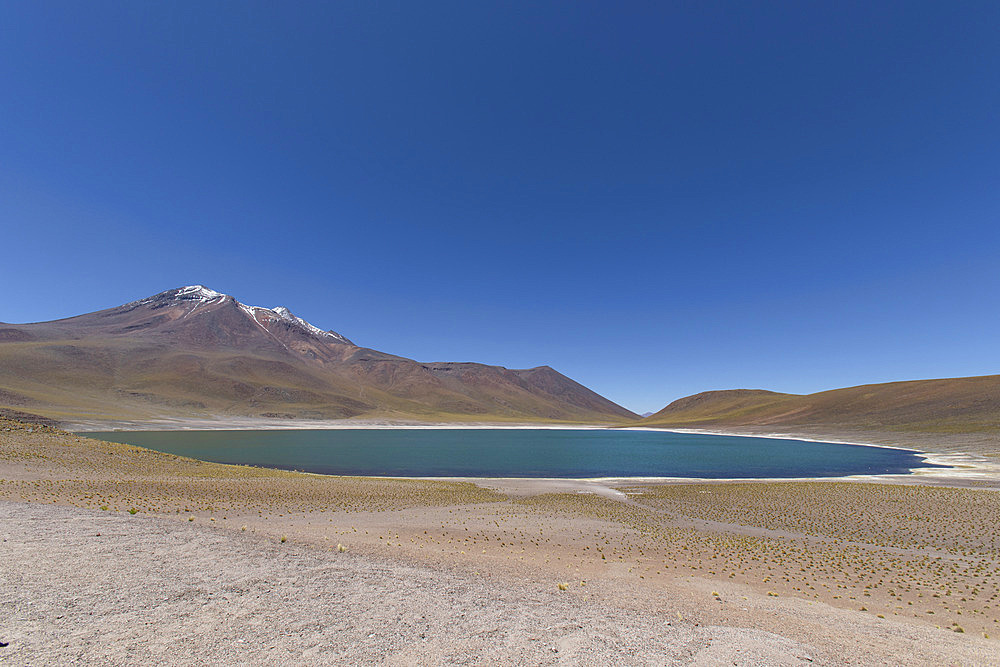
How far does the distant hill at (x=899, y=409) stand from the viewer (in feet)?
366

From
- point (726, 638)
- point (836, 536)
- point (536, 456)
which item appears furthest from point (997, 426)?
point (726, 638)

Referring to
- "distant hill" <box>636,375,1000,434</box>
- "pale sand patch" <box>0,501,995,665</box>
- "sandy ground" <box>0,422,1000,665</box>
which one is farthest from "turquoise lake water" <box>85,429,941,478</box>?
"distant hill" <box>636,375,1000,434</box>

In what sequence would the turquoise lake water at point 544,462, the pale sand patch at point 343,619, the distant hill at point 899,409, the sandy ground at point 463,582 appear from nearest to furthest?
1. the pale sand patch at point 343,619
2. the sandy ground at point 463,582
3. the turquoise lake water at point 544,462
4. the distant hill at point 899,409

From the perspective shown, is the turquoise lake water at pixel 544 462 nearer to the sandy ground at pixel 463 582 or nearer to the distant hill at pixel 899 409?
the sandy ground at pixel 463 582

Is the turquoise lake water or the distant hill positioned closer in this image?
the turquoise lake water

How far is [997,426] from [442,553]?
450ft

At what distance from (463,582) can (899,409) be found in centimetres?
17445

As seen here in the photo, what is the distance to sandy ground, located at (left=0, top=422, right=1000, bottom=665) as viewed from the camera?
27.0ft

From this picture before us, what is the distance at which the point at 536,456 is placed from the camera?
7550cm

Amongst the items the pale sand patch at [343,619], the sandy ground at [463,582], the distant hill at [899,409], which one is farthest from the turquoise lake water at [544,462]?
the distant hill at [899,409]

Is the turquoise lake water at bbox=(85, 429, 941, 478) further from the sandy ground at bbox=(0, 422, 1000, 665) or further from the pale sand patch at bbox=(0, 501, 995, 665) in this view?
the pale sand patch at bbox=(0, 501, 995, 665)

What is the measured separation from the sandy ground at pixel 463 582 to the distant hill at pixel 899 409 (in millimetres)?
119133

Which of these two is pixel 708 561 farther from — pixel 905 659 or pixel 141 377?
pixel 141 377

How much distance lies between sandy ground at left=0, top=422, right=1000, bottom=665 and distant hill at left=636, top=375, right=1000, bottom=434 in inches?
4690
